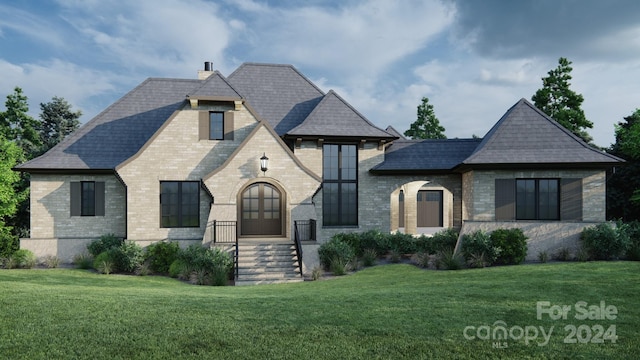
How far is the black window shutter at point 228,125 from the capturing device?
61.8 feet

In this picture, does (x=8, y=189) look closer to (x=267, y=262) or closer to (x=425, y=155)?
(x=267, y=262)

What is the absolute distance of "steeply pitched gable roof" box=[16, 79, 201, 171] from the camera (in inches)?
749

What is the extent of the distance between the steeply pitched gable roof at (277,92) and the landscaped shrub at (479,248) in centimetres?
991

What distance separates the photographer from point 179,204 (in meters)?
18.6

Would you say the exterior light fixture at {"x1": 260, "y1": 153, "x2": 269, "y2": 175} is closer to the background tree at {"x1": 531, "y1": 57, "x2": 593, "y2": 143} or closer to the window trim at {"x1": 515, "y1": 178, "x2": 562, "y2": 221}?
the window trim at {"x1": 515, "y1": 178, "x2": 562, "y2": 221}

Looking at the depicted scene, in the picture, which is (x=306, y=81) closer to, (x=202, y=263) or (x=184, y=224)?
(x=184, y=224)

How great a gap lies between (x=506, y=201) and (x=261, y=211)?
1046cm

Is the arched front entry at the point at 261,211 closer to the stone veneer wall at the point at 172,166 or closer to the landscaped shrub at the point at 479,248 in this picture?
the stone veneer wall at the point at 172,166

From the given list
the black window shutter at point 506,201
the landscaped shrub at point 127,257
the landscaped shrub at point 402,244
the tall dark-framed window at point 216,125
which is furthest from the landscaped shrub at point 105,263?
the black window shutter at point 506,201

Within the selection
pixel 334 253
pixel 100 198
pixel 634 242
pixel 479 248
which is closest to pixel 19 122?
pixel 100 198

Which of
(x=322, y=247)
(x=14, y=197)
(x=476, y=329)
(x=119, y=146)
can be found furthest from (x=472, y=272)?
(x=14, y=197)

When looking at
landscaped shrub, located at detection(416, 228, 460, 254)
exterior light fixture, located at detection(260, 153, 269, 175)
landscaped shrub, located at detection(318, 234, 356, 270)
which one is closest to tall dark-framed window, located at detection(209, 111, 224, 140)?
exterior light fixture, located at detection(260, 153, 269, 175)

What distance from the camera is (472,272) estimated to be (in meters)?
14.2

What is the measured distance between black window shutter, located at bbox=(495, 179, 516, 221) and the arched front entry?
364 inches
